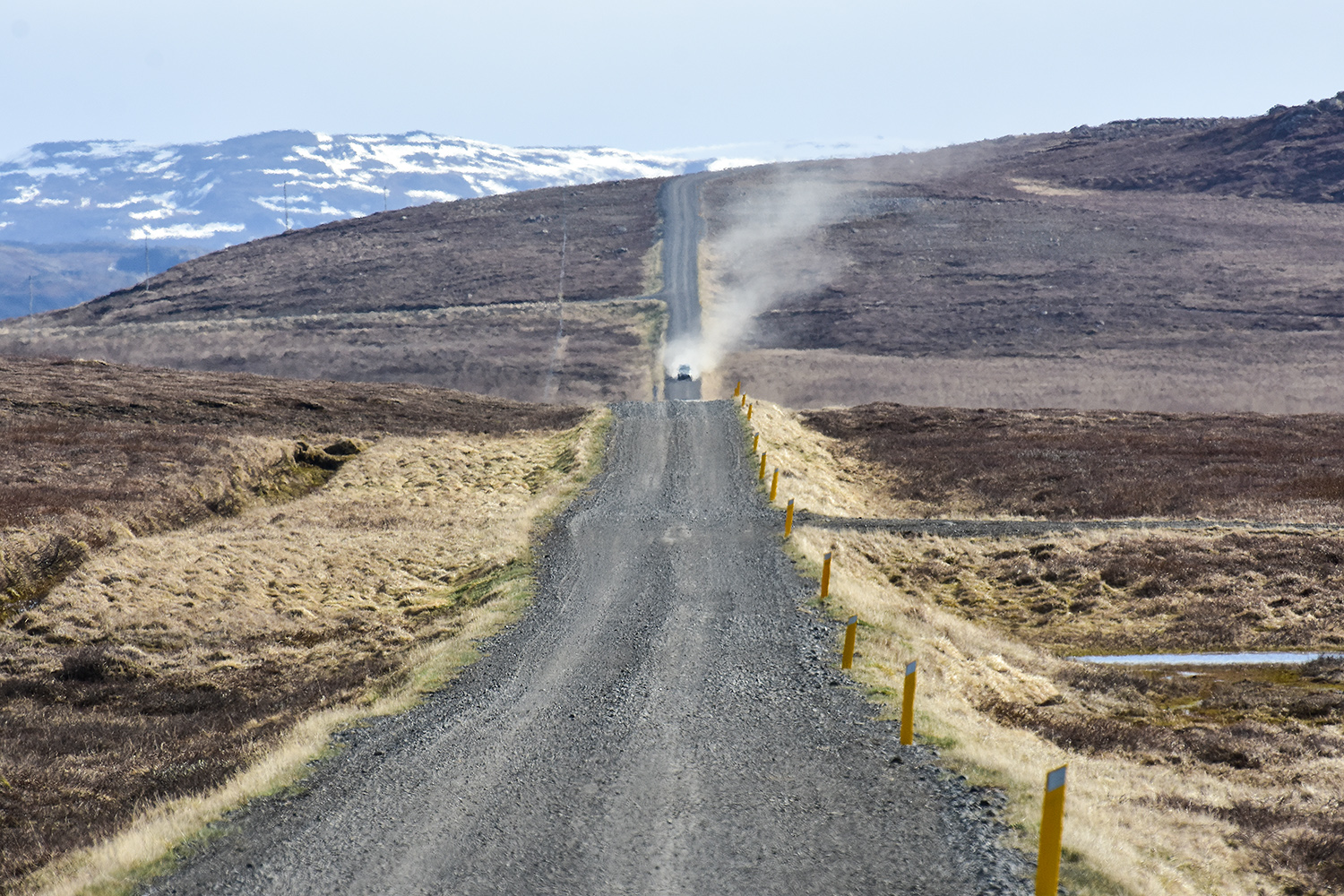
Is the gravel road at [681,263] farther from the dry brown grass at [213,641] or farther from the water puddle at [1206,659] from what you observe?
the water puddle at [1206,659]

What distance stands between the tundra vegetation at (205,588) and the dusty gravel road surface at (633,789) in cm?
118

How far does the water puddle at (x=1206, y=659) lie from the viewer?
66.8ft

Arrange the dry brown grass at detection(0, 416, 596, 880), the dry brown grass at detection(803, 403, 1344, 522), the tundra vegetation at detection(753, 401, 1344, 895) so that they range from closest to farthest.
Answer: the tundra vegetation at detection(753, 401, 1344, 895), the dry brown grass at detection(0, 416, 596, 880), the dry brown grass at detection(803, 403, 1344, 522)

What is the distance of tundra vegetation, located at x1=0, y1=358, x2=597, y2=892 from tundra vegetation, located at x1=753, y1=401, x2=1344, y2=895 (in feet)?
28.1

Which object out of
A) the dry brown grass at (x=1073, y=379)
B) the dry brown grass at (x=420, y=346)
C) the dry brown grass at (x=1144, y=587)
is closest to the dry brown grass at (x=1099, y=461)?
the dry brown grass at (x=1144, y=587)

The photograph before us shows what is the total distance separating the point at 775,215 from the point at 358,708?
107635mm

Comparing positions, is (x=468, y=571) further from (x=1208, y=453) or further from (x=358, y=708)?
(x=1208, y=453)

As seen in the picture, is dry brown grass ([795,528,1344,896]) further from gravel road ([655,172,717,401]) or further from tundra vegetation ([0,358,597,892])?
gravel road ([655,172,717,401])

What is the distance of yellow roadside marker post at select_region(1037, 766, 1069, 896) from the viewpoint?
7219 mm

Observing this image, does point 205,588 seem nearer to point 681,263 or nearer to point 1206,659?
point 1206,659

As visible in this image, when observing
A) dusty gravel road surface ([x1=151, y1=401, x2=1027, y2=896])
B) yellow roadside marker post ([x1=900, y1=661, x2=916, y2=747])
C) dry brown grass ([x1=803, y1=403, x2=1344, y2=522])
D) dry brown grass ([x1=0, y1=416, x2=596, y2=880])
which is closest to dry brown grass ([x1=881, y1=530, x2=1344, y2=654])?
dry brown grass ([x1=803, y1=403, x2=1344, y2=522])

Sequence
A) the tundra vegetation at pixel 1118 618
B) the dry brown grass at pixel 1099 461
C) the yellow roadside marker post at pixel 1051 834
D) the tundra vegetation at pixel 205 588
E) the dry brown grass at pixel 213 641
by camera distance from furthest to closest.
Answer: the dry brown grass at pixel 1099 461 → the dry brown grass at pixel 213 641 → the tundra vegetation at pixel 205 588 → the tundra vegetation at pixel 1118 618 → the yellow roadside marker post at pixel 1051 834

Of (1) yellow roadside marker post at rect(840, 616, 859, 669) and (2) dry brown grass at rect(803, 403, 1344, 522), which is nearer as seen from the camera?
(1) yellow roadside marker post at rect(840, 616, 859, 669)

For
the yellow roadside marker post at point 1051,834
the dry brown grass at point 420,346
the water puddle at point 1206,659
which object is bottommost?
the water puddle at point 1206,659
